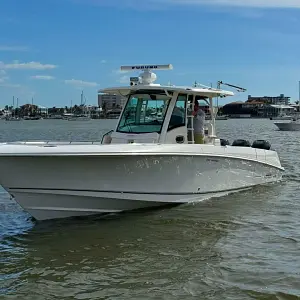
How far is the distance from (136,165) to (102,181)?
2.30 ft

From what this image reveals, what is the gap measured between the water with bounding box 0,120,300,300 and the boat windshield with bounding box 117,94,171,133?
191 centimetres

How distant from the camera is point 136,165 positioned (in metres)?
9.94

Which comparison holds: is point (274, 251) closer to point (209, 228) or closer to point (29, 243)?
point (209, 228)

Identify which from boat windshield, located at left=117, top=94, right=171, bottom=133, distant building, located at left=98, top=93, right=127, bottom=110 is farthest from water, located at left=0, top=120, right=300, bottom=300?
distant building, located at left=98, top=93, right=127, bottom=110

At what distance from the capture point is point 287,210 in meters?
11.5

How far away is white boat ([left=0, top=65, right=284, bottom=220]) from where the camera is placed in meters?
9.40

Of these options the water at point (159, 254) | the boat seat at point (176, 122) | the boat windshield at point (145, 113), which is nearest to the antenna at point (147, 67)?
the boat windshield at point (145, 113)

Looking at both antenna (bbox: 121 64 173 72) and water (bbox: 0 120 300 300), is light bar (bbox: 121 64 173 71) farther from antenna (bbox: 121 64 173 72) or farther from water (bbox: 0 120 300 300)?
water (bbox: 0 120 300 300)

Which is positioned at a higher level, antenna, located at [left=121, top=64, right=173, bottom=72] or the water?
antenna, located at [left=121, top=64, right=173, bottom=72]

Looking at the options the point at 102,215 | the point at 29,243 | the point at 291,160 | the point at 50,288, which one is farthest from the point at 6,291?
the point at 291,160

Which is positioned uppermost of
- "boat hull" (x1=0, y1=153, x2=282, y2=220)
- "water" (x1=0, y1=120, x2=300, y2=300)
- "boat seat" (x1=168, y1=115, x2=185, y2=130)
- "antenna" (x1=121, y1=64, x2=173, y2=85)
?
"antenna" (x1=121, y1=64, x2=173, y2=85)

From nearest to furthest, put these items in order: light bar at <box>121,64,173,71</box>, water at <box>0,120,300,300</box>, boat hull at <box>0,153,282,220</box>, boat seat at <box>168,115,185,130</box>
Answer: water at <box>0,120,300,300</box>, boat hull at <box>0,153,282,220</box>, boat seat at <box>168,115,185,130</box>, light bar at <box>121,64,173,71</box>

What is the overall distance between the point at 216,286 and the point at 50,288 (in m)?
2.14

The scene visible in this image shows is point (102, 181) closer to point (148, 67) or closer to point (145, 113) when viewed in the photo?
point (145, 113)
